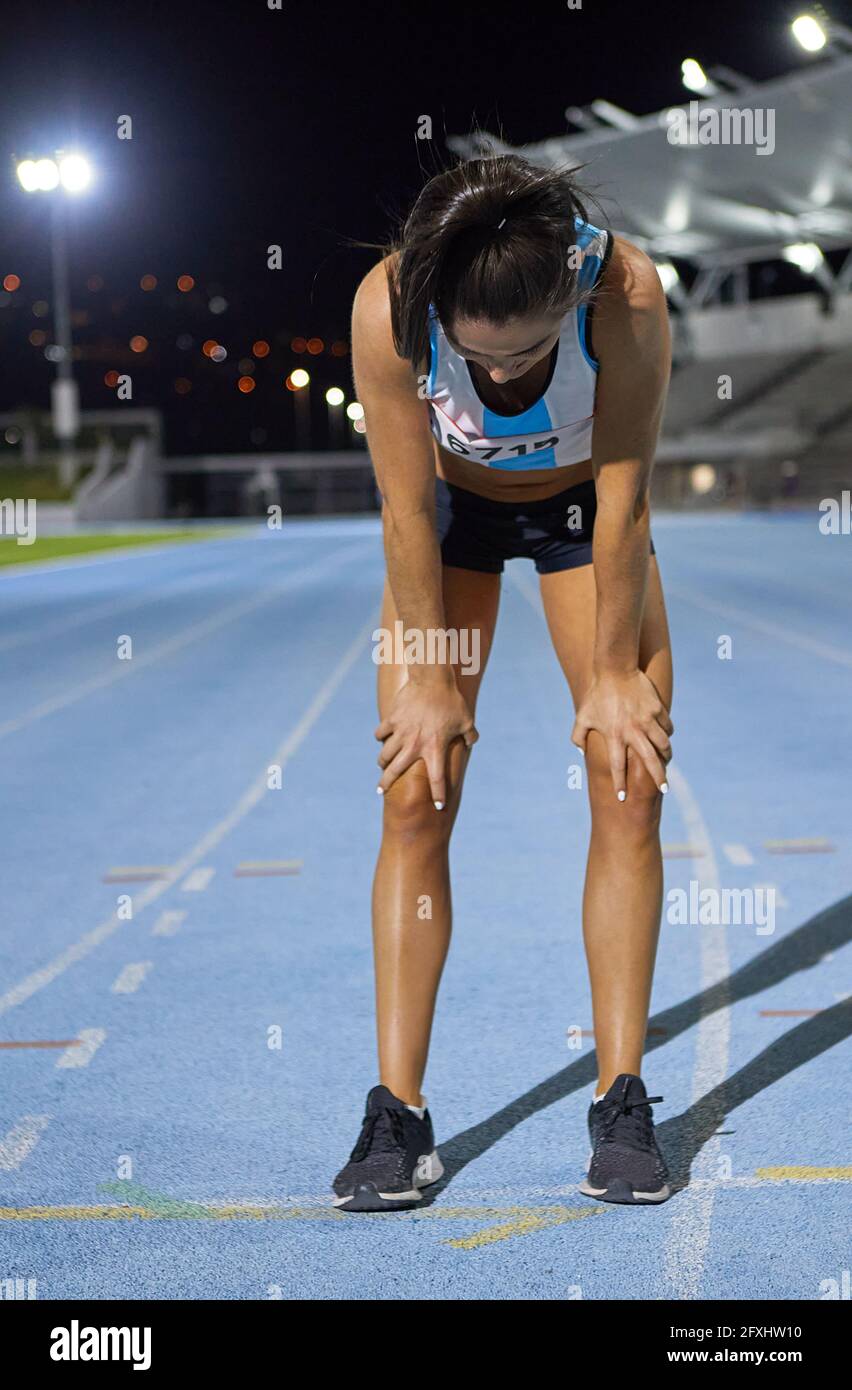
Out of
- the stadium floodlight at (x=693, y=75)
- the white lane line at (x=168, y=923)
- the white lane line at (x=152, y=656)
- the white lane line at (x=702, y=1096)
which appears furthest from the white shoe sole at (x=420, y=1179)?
the stadium floodlight at (x=693, y=75)

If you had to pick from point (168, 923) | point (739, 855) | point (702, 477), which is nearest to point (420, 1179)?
point (168, 923)

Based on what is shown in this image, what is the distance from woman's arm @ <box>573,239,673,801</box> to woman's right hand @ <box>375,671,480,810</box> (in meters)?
0.26

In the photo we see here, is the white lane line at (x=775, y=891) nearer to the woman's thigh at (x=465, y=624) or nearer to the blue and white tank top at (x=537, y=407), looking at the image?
the woman's thigh at (x=465, y=624)

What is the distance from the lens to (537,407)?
111 inches

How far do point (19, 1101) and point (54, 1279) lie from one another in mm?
1010

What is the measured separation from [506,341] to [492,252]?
0.14 m

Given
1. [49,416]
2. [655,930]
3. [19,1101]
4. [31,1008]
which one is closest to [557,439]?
[655,930]

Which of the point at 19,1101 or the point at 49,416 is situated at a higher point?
the point at 49,416

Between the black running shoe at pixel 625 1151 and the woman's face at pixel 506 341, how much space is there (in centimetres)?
142

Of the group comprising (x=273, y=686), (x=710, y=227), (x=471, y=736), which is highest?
(x=710, y=227)

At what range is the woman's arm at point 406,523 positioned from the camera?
277 cm

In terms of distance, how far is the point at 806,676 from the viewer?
1116 centimetres

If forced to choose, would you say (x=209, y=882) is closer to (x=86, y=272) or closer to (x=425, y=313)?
(x=425, y=313)

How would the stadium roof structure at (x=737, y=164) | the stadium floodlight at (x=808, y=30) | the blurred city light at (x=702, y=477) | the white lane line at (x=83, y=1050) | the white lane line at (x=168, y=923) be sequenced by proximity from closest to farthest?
the white lane line at (x=83, y=1050), the white lane line at (x=168, y=923), the stadium floodlight at (x=808, y=30), the stadium roof structure at (x=737, y=164), the blurred city light at (x=702, y=477)
